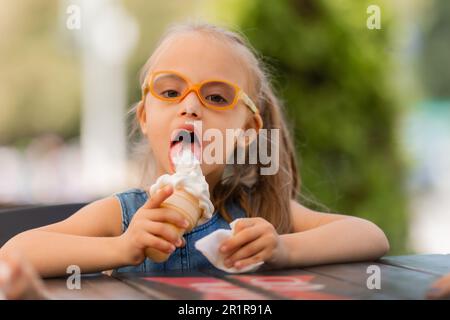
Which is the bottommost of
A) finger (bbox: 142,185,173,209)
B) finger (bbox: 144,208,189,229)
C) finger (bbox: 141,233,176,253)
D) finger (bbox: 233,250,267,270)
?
finger (bbox: 233,250,267,270)

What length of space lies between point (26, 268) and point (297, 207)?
3.95 ft

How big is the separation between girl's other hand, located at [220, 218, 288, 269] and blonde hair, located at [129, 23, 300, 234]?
1.60 ft

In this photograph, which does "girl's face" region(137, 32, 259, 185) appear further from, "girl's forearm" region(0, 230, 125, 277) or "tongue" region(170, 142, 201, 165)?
"girl's forearm" region(0, 230, 125, 277)

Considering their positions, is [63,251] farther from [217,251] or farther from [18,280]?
[18,280]

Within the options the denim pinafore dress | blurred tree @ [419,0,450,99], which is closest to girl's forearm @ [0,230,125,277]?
the denim pinafore dress

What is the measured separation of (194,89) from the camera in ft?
5.82

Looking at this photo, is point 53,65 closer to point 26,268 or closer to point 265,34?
point 265,34

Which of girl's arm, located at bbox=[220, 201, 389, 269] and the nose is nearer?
girl's arm, located at bbox=[220, 201, 389, 269]

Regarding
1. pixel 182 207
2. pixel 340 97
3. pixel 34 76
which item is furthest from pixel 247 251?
pixel 34 76

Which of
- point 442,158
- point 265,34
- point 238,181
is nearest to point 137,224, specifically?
point 238,181

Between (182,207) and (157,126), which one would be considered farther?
(157,126)

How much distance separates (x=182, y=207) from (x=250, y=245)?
0.16 meters

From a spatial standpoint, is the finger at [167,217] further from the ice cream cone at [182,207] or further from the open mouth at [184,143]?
the open mouth at [184,143]

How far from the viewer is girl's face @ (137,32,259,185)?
177 cm
